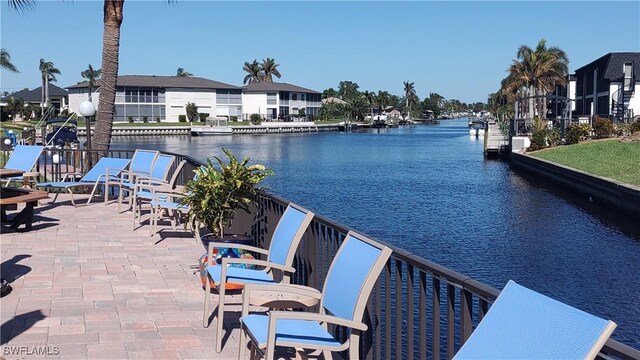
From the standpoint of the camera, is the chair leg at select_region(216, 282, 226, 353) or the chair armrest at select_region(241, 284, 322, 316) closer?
the chair armrest at select_region(241, 284, 322, 316)

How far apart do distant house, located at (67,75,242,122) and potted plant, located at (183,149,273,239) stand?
93617mm

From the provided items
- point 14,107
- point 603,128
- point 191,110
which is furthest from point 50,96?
point 603,128

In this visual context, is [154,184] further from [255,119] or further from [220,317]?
[255,119]

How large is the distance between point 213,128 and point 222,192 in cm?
8788

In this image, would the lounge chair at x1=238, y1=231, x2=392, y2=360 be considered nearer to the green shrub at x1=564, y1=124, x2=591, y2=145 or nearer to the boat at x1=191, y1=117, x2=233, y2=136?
the green shrub at x1=564, y1=124, x2=591, y2=145

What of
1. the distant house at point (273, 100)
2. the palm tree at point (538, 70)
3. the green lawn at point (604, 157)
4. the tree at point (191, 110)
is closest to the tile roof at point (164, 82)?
the tree at point (191, 110)

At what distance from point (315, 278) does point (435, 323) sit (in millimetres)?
2078

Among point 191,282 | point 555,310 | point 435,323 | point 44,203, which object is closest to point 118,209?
point 44,203

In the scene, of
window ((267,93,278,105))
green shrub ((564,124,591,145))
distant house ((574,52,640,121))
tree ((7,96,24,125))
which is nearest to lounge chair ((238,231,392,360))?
green shrub ((564,124,591,145))

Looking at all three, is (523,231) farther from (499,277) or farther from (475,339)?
(475,339)

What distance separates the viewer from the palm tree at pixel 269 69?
134 m

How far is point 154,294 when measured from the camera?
21.1 feet

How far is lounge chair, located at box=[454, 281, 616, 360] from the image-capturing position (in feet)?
7.45

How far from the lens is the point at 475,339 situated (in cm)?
288
